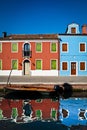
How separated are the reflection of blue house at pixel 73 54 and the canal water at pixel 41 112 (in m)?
9.57

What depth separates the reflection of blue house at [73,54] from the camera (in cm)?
3881

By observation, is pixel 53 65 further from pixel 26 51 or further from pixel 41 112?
pixel 41 112

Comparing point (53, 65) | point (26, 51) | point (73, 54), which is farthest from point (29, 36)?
point (73, 54)

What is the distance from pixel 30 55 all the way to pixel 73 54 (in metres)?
5.08

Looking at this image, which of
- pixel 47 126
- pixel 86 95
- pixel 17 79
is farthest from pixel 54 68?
pixel 47 126

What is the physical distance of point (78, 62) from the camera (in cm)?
3897

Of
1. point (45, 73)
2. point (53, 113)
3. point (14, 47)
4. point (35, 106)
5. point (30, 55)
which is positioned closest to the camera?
point (53, 113)

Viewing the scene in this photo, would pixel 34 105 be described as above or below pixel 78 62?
below

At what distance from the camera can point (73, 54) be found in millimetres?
39156

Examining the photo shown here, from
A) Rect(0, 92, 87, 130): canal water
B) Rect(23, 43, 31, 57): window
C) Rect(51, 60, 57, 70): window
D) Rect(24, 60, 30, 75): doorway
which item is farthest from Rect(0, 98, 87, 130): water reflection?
Rect(23, 43, 31, 57): window

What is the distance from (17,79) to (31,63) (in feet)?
14.1

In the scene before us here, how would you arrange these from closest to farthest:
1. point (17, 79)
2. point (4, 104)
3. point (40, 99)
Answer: point (4, 104) < point (40, 99) < point (17, 79)

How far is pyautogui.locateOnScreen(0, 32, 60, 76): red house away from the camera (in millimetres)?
38812

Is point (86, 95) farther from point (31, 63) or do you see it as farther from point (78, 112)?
point (31, 63)
